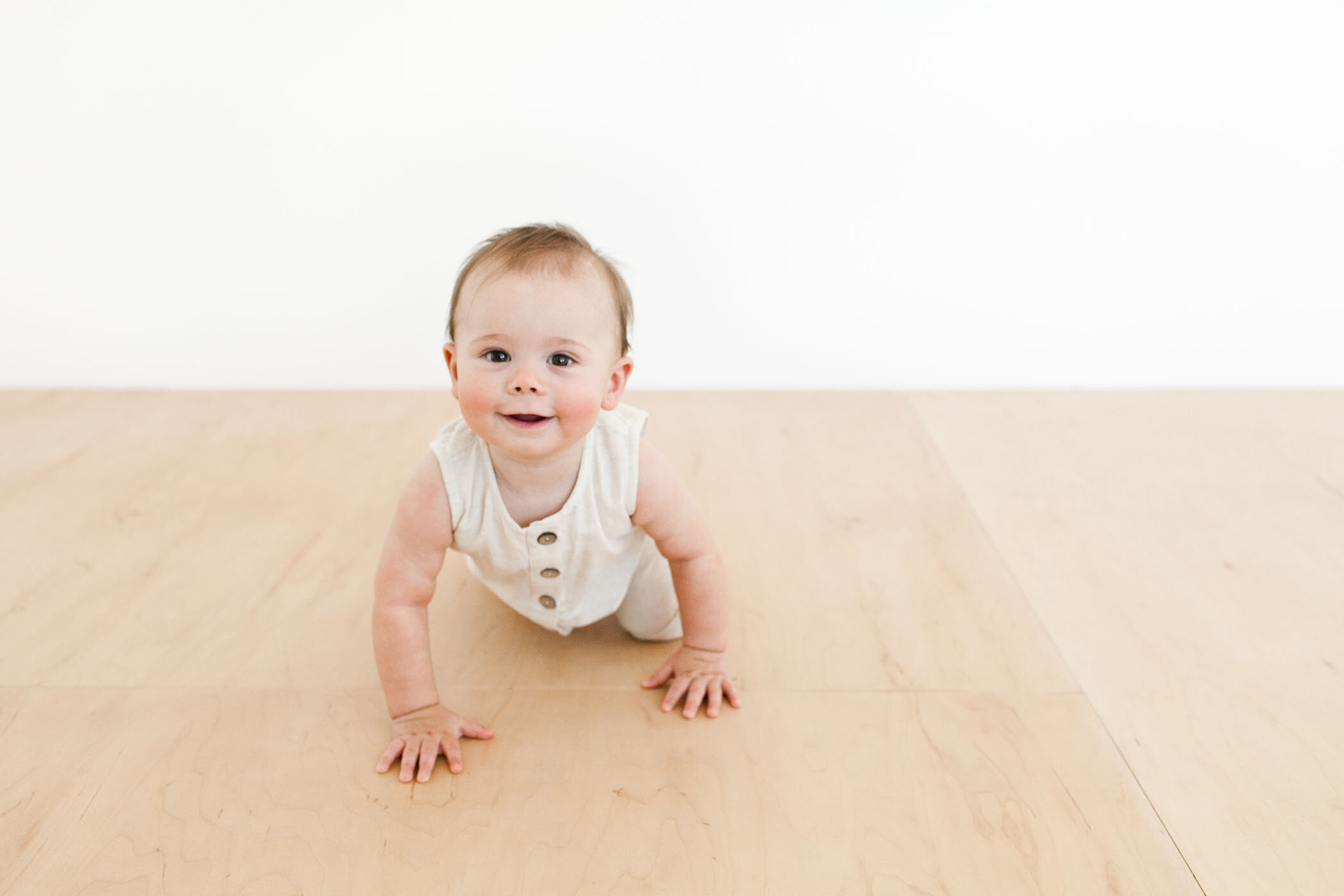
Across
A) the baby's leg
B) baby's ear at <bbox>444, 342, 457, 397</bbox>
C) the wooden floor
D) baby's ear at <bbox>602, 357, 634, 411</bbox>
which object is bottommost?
the wooden floor

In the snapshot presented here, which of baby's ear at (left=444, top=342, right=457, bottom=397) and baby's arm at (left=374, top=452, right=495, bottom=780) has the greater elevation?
baby's ear at (left=444, top=342, right=457, bottom=397)

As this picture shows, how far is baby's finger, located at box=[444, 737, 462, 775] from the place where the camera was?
1202 millimetres

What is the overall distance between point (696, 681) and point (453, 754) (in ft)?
0.95

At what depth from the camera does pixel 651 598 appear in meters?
1.40

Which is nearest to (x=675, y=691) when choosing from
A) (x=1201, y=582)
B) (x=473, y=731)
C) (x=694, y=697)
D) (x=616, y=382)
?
(x=694, y=697)

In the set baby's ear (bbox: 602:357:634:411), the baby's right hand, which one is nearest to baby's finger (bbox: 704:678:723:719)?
the baby's right hand

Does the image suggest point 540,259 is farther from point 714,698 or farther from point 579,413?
point 714,698

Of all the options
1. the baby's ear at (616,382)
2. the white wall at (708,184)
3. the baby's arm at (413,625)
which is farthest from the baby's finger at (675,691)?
the white wall at (708,184)

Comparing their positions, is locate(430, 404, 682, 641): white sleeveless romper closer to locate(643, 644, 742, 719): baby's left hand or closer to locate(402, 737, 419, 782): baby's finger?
locate(643, 644, 742, 719): baby's left hand

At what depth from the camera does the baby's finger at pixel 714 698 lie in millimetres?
1303

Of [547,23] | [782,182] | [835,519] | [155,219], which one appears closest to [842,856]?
[835,519]

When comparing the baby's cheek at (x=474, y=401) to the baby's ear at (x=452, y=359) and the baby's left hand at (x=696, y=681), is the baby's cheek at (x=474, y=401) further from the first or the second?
the baby's left hand at (x=696, y=681)

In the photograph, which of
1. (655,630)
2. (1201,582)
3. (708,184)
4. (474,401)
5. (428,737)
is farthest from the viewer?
(708,184)

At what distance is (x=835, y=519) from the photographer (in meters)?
1.79
